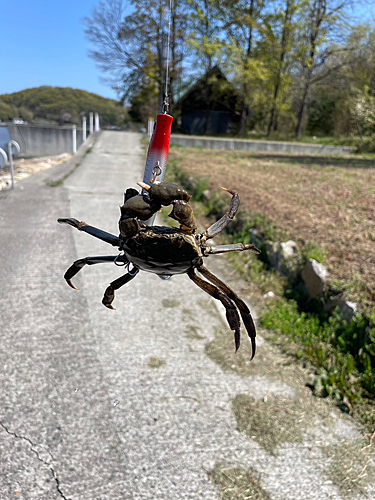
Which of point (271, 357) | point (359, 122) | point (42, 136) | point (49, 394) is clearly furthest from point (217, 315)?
point (359, 122)

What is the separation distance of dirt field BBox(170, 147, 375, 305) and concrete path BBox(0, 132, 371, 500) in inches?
89.3

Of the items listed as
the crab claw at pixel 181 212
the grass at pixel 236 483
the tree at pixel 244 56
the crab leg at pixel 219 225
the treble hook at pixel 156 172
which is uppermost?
the tree at pixel 244 56

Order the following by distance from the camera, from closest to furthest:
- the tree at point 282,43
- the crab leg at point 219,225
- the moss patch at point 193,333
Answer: the crab leg at point 219,225 → the moss patch at point 193,333 → the tree at point 282,43

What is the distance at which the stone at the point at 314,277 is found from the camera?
6781 millimetres

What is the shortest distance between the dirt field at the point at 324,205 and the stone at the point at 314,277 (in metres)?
0.14

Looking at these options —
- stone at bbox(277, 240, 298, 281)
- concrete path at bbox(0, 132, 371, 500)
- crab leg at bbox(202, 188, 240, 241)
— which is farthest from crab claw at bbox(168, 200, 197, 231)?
stone at bbox(277, 240, 298, 281)

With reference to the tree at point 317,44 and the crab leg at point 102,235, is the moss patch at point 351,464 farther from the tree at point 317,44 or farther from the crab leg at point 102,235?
the tree at point 317,44

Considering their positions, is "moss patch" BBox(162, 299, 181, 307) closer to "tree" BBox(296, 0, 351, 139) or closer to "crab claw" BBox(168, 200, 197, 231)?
"crab claw" BBox(168, 200, 197, 231)

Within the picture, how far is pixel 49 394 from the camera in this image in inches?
203

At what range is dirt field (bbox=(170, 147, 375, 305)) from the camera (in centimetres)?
681

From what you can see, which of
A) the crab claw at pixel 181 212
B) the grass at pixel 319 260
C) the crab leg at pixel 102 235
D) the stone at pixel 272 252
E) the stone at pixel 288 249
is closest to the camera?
the crab claw at pixel 181 212

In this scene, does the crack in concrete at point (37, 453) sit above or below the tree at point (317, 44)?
below

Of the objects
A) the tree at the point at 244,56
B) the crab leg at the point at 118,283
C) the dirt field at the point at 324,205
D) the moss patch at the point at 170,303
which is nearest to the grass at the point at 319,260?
the dirt field at the point at 324,205

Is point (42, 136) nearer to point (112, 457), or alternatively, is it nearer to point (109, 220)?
point (109, 220)
